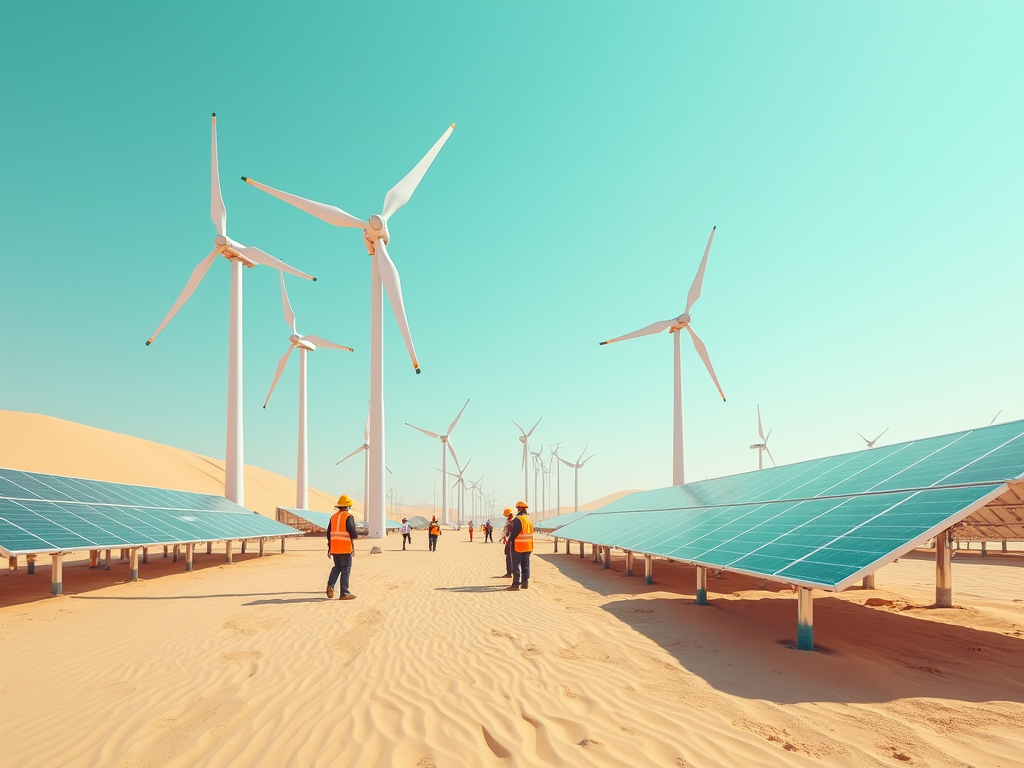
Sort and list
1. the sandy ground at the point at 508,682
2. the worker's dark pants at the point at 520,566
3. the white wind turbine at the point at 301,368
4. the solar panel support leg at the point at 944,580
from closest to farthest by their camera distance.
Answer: the sandy ground at the point at 508,682 → the solar panel support leg at the point at 944,580 → the worker's dark pants at the point at 520,566 → the white wind turbine at the point at 301,368

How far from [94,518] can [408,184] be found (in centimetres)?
2621

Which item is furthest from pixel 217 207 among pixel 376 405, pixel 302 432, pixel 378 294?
pixel 302 432

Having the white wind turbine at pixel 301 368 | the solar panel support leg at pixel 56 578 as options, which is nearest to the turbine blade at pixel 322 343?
the white wind turbine at pixel 301 368

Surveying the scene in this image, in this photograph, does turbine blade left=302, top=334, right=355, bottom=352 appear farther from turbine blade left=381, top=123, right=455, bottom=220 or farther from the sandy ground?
the sandy ground

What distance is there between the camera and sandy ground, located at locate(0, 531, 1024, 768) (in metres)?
4.78

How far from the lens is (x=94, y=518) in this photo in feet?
47.9

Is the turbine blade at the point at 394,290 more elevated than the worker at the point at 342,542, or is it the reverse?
the turbine blade at the point at 394,290

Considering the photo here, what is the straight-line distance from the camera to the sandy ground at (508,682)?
4.78 metres

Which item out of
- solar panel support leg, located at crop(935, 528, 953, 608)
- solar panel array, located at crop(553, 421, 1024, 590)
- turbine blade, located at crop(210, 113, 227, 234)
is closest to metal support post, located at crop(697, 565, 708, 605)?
solar panel array, located at crop(553, 421, 1024, 590)

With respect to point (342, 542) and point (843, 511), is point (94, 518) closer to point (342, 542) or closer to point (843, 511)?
point (342, 542)

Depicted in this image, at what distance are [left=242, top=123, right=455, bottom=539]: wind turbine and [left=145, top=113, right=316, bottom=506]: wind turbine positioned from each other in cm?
578

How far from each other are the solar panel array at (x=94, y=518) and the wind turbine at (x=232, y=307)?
983 cm

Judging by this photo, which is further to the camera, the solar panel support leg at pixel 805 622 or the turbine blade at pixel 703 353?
the turbine blade at pixel 703 353

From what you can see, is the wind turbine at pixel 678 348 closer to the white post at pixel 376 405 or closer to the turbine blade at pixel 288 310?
the white post at pixel 376 405
